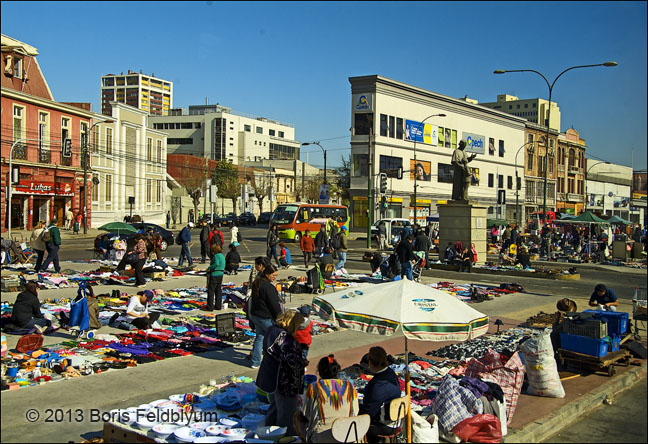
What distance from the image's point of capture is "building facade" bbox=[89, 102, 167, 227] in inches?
2069

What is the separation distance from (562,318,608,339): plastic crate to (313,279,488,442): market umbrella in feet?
10.4

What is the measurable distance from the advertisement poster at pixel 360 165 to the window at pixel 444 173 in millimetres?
12134

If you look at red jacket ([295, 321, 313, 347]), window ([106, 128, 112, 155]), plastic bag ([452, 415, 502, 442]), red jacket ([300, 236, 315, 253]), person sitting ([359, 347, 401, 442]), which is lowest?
plastic bag ([452, 415, 502, 442])

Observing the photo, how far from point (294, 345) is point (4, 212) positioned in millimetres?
39896

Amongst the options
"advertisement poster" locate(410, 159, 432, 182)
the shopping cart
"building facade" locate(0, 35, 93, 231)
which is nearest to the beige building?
"advertisement poster" locate(410, 159, 432, 182)

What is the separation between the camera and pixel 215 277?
46.8ft

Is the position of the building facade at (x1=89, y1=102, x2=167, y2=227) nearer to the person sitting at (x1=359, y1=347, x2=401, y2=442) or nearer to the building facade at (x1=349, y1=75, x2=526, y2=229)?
the building facade at (x1=349, y1=75, x2=526, y2=229)

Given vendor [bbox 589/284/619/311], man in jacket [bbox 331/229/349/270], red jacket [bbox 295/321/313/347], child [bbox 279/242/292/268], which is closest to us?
red jacket [bbox 295/321/313/347]

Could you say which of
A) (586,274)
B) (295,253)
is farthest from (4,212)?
(586,274)

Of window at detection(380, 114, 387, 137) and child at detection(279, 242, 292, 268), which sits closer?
child at detection(279, 242, 292, 268)

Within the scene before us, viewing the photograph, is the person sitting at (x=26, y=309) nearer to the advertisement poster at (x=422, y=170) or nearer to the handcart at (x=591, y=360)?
the handcart at (x=591, y=360)

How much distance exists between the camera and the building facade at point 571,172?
85.5 meters

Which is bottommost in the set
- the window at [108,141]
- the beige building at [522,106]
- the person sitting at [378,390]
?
the person sitting at [378,390]

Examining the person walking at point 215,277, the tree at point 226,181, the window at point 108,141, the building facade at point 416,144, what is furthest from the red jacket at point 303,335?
the tree at point 226,181
